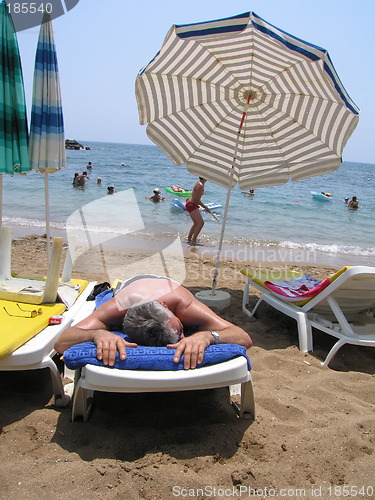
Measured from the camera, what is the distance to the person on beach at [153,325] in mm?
2473

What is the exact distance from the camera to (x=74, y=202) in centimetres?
1493

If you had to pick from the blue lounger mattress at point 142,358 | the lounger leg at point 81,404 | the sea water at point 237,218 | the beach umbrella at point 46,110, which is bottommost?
the sea water at point 237,218

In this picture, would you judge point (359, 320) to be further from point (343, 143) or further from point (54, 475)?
point (54, 475)

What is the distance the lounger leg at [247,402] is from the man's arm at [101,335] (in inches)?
29.1

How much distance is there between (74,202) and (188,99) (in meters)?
10.6

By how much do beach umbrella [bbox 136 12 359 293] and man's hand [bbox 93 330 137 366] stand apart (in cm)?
271

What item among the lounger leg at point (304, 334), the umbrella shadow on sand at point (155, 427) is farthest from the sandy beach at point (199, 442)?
the lounger leg at point (304, 334)

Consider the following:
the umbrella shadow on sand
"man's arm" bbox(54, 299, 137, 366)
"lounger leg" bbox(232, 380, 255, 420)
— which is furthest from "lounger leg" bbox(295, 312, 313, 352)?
"man's arm" bbox(54, 299, 137, 366)

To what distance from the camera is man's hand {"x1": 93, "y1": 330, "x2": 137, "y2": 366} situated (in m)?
2.39

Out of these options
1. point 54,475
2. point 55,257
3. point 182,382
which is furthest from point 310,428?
point 55,257

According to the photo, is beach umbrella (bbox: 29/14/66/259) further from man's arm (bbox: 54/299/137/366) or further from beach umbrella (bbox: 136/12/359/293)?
man's arm (bbox: 54/299/137/366)

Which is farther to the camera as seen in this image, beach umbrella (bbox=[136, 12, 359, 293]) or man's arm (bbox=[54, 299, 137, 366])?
beach umbrella (bbox=[136, 12, 359, 293])

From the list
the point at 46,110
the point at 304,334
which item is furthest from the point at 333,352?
the point at 46,110

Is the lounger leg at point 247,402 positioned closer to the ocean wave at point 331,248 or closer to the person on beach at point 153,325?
the person on beach at point 153,325
